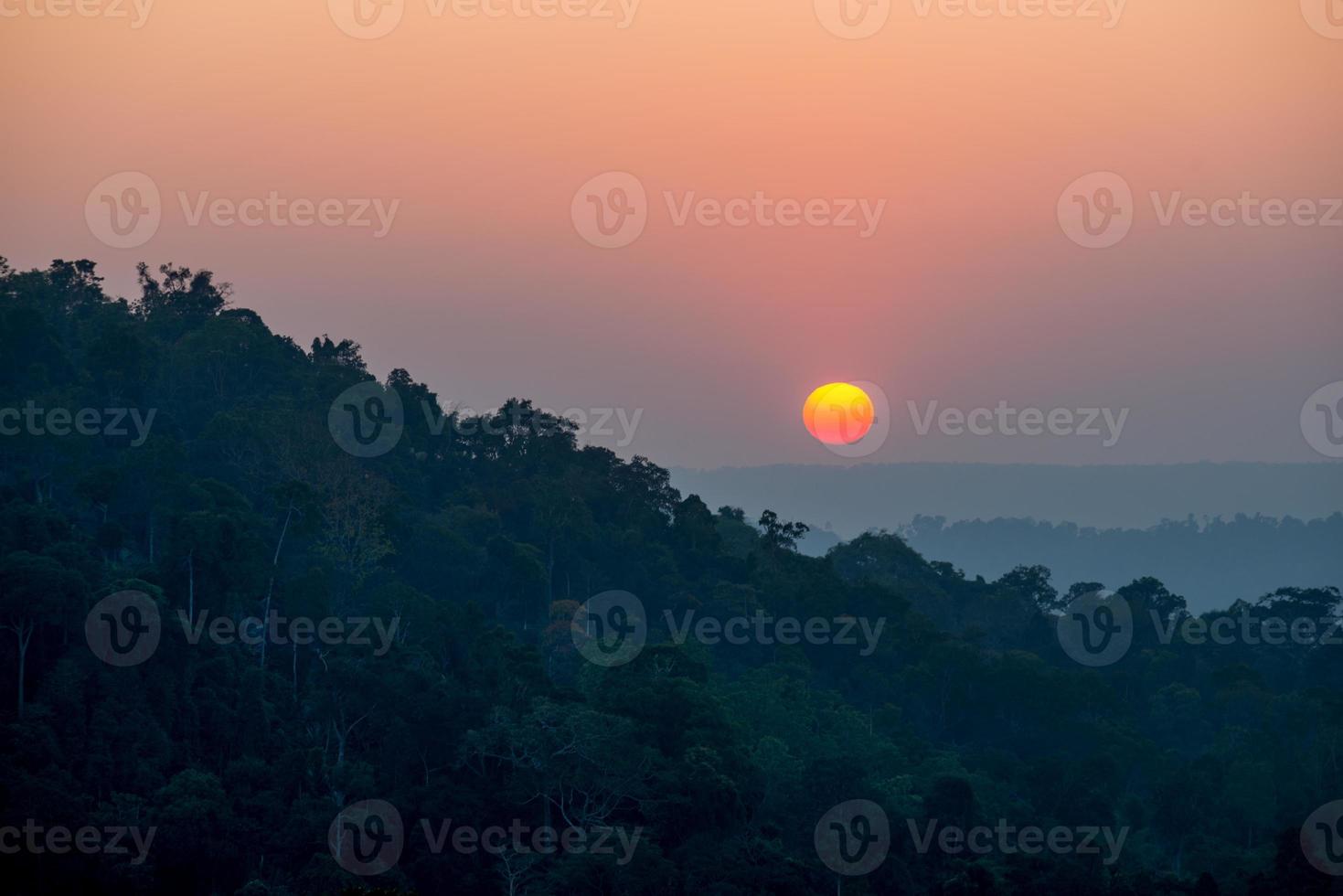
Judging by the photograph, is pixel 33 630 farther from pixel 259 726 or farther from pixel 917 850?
pixel 917 850

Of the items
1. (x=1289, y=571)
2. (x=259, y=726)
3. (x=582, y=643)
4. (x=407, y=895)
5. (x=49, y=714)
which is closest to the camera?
(x=407, y=895)

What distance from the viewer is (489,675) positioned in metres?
36.8

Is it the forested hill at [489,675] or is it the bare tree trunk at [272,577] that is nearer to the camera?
the forested hill at [489,675]

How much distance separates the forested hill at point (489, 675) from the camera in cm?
3005

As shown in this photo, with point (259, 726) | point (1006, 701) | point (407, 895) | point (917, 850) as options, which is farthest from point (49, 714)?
point (1006, 701)

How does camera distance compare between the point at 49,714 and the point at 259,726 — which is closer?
the point at 49,714

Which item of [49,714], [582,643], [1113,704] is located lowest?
[49,714]

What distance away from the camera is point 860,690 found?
163 ft

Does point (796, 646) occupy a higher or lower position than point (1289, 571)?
lower

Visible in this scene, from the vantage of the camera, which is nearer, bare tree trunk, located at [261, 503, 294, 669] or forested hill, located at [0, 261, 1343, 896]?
forested hill, located at [0, 261, 1343, 896]

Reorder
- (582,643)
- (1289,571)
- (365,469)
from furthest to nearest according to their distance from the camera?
(1289,571), (365,469), (582,643)

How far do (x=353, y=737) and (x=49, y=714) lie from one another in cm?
743

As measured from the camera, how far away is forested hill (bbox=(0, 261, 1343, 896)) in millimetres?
30047

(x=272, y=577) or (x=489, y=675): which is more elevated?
(x=272, y=577)
